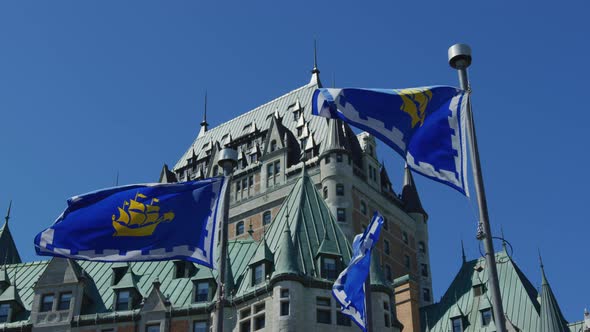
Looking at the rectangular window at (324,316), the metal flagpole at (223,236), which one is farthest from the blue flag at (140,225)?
the rectangular window at (324,316)

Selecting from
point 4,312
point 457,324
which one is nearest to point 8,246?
point 4,312

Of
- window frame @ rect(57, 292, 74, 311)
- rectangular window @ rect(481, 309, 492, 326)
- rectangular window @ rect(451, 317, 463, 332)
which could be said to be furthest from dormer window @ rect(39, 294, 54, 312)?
rectangular window @ rect(481, 309, 492, 326)

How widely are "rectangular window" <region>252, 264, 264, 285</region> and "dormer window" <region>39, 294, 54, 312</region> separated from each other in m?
13.8

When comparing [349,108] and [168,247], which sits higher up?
[349,108]

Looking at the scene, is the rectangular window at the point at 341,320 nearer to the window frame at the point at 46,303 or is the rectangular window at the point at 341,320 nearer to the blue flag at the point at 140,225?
the window frame at the point at 46,303

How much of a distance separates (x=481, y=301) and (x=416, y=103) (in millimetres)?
45397

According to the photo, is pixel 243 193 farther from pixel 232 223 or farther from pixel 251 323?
pixel 251 323

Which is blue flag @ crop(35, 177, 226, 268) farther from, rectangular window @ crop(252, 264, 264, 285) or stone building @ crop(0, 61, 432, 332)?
rectangular window @ crop(252, 264, 264, 285)

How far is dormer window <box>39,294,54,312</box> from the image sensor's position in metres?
54.5

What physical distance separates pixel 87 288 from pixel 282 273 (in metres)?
15.3

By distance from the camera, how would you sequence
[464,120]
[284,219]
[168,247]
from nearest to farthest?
[464,120] → [168,247] → [284,219]

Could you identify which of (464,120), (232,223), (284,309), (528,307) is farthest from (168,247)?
(232,223)

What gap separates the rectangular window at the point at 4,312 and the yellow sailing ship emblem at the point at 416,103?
39902mm

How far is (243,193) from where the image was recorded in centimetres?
9019
